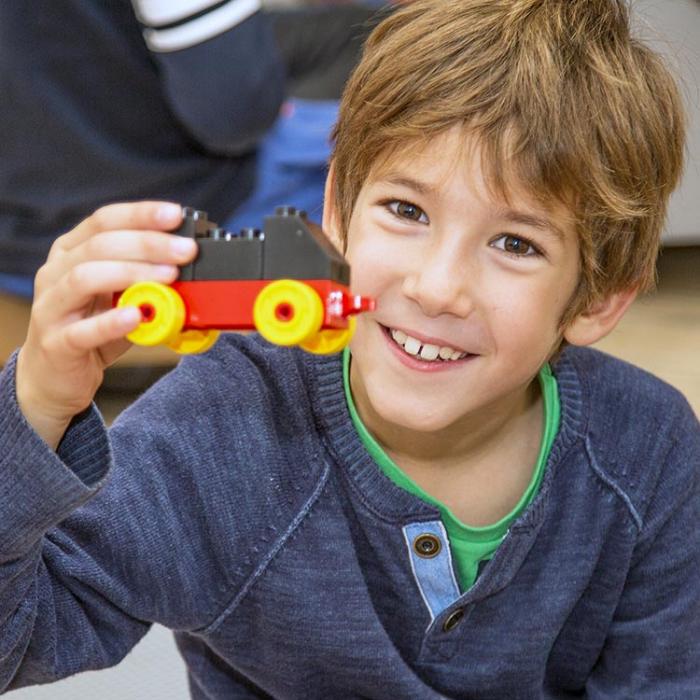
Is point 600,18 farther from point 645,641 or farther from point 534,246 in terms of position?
point 645,641

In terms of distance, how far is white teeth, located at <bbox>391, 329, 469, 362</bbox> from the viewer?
0.81 metres

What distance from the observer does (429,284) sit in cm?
77

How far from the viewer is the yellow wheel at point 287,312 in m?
0.57

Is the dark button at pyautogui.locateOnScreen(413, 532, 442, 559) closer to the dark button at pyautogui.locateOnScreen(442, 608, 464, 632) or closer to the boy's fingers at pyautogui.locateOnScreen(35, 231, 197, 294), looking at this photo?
the dark button at pyautogui.locateOnScreen(442, 608, 464, 632)

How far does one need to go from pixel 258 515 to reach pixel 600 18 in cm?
41

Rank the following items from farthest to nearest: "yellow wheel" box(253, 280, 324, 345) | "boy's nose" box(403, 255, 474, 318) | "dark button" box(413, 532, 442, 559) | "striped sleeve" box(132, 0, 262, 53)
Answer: "striped sleeve" box(132, 0, 262, 53)
"dark button" box(413, 532, 442, 559)
"boy's nose" box(403, 255, 474, 318)
"yellow wheel" box(253, 280, 324, 345)

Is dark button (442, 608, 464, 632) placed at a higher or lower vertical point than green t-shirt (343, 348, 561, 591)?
lower

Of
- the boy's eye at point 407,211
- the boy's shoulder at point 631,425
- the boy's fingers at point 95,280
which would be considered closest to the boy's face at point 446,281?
the boy's eye at point 407,211

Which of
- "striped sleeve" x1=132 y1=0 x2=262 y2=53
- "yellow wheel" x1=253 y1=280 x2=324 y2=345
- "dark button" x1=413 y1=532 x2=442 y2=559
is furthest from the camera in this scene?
"striped sleeve" x1=132 y1=0 x2=262 y2=53

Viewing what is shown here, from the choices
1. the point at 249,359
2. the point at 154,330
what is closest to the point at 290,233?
the point at 154,330

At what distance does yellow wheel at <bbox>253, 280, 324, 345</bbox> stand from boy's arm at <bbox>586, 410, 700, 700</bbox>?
0.46m

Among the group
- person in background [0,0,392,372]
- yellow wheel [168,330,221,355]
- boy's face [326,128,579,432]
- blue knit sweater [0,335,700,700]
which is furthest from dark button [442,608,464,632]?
person in background [0,0,392,372]

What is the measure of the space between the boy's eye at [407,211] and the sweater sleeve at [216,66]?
0.48 meters

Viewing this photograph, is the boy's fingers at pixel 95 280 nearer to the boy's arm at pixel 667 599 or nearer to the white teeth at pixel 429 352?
the white teeth at pixel 429 352
